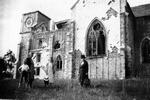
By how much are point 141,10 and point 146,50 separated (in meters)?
6.84

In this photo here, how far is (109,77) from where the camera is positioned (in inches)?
816

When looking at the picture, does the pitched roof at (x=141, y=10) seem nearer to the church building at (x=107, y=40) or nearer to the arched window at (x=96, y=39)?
the church building at (x=107, y=40)

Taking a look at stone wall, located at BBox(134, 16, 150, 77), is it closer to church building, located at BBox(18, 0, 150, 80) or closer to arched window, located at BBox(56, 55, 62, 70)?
church building, located at BBox(18, 0, 150, 80)

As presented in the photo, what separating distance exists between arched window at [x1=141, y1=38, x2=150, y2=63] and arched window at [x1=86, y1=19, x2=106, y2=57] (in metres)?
6.17

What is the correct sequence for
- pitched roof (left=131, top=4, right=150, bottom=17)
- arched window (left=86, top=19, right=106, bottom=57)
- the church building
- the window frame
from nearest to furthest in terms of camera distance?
the church building
arched window (left=86, top=19, right=106, bottom=57)
pitched roof (left=131, top=4, right=150, bottom=17)
the window frame

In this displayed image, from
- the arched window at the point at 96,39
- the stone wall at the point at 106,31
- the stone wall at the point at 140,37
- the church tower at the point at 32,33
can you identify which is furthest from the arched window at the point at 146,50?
the church tower at the point at 32,33

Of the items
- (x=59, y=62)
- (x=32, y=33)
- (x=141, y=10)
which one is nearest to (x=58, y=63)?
(x=59, y=62)

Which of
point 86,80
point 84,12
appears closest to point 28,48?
point 84,12

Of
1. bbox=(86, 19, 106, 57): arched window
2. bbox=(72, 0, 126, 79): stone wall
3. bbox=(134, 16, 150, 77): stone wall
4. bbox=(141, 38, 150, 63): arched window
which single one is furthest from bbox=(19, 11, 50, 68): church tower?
bbox=(141, 38, 150, 63): arched window

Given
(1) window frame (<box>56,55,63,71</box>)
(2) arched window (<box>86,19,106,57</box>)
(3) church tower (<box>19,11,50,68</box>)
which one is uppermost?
(3) church tower (<box>19,11,50,68</box>)

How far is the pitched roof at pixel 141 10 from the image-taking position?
1106 inches

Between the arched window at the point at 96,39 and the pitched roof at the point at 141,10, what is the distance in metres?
7.82

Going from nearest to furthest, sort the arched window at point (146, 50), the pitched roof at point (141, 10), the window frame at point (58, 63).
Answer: the arched window at point (146, 50) < the pitched roof at point (141, 10) < the window frame at point (58, 63)

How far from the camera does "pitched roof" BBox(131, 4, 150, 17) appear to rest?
2809 cm
